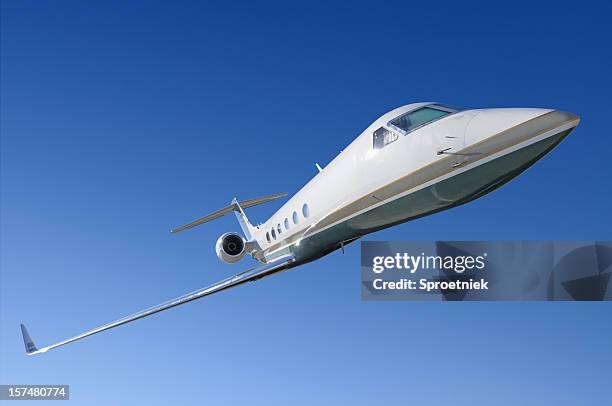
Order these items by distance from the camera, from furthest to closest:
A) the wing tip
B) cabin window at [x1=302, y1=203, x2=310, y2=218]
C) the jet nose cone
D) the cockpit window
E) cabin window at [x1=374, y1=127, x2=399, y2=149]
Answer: the wing tip, cabin window at [x1=302, y1=203, x2=310, y2=218], cabin window at [x1=374, y1=127, x2=399, y2=149], the cockpit window, the jet nose cone

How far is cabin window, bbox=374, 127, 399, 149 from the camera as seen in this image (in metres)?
13.0

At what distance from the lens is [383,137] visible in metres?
13.3

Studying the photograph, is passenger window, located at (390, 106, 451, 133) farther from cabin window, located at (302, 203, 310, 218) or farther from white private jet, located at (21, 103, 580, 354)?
cabin window, located at (302, 203, 310, 218)

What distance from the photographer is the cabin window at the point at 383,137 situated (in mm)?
13008

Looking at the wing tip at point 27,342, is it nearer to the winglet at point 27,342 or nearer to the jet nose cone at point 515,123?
the winglet at point 27,342

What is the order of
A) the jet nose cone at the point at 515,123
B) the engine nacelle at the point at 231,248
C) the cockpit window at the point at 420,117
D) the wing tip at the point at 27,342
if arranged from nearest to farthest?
the jet nose cone at the point at 515,123 → the cockpit window at the point at 420,117 → the engine nacelle at the point at 231,248 → the wing tip at the point at 27,342

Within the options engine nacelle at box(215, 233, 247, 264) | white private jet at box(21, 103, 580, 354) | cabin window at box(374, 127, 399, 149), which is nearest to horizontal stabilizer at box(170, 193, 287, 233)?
engine nacelle at box(215, 233, 247, 264)

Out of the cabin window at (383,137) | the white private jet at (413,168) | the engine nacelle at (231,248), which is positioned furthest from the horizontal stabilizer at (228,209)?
the cabin window at (383,137)

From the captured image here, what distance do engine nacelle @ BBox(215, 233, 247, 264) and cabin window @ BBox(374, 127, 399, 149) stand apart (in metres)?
10.8

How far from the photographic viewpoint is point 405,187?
1251cm

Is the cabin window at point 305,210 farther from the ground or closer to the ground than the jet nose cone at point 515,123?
closer to the ground

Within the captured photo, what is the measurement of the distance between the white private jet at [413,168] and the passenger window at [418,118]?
2 centimetres

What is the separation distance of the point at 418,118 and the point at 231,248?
12.6 m

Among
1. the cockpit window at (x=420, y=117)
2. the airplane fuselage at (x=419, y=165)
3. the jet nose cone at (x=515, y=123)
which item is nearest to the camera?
the jet nose cone at (x=515, y=123)
